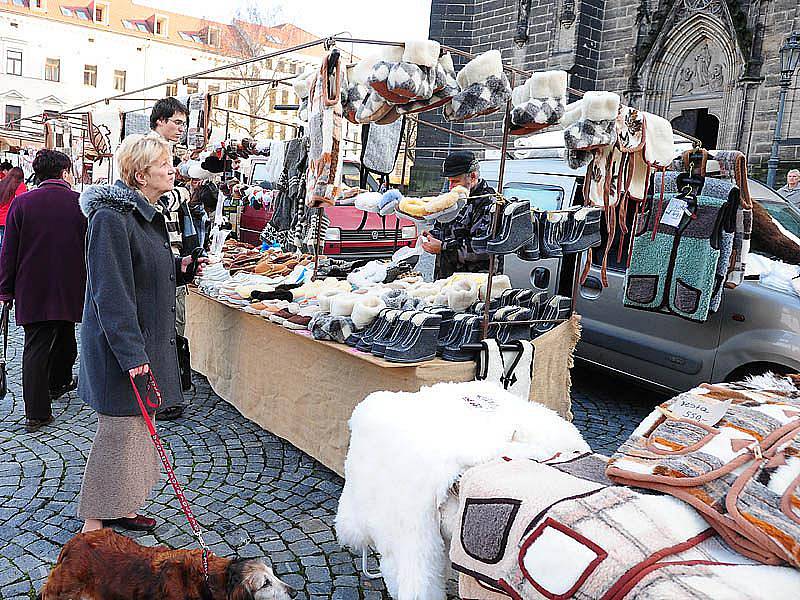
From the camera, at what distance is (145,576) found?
222 cm

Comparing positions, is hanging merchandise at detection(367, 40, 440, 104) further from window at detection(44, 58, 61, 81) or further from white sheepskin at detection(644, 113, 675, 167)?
window at detection(44, 58, 61, 81)

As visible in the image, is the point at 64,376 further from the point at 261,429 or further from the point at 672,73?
the point at 672,73

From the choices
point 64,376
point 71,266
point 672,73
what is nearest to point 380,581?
point 71,266

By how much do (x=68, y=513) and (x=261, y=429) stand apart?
148cm

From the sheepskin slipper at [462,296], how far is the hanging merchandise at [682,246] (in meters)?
1.48

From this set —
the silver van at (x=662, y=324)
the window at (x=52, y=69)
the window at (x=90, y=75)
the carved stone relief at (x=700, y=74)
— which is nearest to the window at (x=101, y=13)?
the window at (x=90, y=75)

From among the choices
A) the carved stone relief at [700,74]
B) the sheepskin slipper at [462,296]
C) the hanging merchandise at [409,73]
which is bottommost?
the sheepskin slipper at [462,296]

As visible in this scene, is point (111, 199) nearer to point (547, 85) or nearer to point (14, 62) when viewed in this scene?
point (547, 85)

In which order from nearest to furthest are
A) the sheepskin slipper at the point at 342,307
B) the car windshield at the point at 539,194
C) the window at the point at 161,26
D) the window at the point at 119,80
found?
the sheepskin slipper at the point at 342,307, the car windshield at the point at 539,194, the window at the point at 119,80, the window at the point at 161,26

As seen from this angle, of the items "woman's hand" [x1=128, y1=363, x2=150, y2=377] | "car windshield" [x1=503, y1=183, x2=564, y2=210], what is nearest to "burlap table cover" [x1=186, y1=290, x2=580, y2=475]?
"woman's hand" [x1=128, y1=363, x2=150, y2=377]

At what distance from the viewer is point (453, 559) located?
1.90 m

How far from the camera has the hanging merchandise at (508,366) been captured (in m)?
3.61

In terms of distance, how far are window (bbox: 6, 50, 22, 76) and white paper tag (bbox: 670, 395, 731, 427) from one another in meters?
48.6

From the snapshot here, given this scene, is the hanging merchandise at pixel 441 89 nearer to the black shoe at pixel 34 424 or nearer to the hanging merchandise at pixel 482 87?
the hanging merchandise at pixel 482 87
